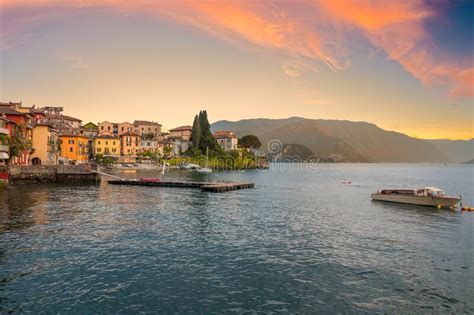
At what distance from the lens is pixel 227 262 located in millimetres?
26750

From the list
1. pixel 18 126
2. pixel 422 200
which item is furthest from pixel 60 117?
pixel 422 200

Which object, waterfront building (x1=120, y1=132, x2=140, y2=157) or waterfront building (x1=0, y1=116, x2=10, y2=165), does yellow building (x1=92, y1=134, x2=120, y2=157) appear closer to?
waterfront building (x1=120, y1=132, x2=140, y2=157)

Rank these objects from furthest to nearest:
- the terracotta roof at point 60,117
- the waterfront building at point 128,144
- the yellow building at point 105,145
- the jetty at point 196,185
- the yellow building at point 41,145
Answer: the waterfront building at point 128,144 < the yellow building at point 105,145 < the terracotta roof at point 60,117 < the yellow building at point 41,145 < the jetty at point 196,185

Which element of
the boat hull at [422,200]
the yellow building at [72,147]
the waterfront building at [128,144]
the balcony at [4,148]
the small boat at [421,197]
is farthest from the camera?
the waterfront building at [128,144]

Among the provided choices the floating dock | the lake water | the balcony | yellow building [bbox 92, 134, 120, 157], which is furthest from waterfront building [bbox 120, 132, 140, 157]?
the lake water

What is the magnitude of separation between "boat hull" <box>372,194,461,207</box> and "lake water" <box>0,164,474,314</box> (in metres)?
12.2

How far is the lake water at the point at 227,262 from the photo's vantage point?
19719 mm

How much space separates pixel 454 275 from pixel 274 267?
13.8m

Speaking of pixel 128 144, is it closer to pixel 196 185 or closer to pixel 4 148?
pixel 4 148

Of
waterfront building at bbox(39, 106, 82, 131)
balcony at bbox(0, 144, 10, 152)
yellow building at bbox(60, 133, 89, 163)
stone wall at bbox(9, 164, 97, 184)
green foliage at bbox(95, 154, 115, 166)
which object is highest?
waterfront building at bbox(39, 106, 82, 131)

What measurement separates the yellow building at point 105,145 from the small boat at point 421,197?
15027cm

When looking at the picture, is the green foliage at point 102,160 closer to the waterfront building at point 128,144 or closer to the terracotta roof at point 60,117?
the waterfront building at point 128,144

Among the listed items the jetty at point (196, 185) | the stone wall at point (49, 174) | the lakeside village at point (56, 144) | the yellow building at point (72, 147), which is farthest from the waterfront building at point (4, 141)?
the yellow building at point (72, 147)

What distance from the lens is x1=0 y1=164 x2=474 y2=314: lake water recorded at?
19.7 m
